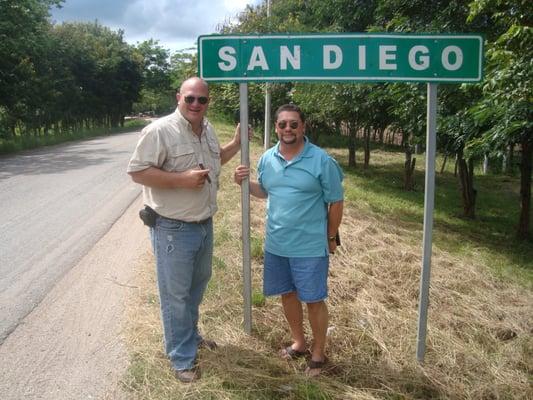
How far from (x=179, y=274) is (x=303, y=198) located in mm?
869

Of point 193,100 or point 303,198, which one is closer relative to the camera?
point 193,100

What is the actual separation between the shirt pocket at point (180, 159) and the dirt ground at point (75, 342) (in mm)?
1395

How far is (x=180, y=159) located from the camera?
2.83 m

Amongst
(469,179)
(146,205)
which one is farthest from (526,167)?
(146,205)

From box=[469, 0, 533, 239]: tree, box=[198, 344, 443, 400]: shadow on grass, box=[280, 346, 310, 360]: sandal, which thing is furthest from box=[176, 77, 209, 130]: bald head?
box=[469, 0, 533, 239]: tree

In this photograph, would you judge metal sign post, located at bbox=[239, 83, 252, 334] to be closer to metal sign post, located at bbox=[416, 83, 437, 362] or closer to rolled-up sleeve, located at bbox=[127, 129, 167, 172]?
rolled-up sleeve, located at bbox=[127, 129, 167, 172]

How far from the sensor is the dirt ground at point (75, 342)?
3025 millimetres

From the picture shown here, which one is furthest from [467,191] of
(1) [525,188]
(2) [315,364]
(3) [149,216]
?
(3) [149,216]

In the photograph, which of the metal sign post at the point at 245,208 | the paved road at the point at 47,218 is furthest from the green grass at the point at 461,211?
the paved road at the point at 47,218

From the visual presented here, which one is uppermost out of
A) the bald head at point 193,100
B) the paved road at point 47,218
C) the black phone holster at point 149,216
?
the bald head at point 193,100

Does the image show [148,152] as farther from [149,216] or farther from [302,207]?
[302,207]

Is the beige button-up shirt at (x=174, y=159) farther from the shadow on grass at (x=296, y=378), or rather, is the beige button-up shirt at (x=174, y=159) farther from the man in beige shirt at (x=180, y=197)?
the shadow on grass at (x=296, y=378)

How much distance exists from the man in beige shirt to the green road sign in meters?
0.27

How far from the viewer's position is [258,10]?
21609mm
